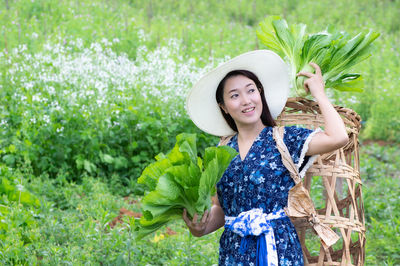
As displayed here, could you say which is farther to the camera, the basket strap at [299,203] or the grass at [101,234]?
the grass at [101,234]

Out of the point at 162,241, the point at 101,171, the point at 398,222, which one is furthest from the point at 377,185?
the point at 101,171

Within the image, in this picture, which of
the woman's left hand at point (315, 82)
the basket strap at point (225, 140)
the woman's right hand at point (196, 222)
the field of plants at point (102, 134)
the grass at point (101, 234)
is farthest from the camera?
the field of plants at point (102, 134)

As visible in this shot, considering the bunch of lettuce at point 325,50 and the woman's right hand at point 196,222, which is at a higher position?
the bunch of lettuce at point 325,50

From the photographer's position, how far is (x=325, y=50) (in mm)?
2322

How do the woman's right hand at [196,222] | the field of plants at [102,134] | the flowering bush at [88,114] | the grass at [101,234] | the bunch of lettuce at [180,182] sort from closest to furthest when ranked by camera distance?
the bunch of lettuce at [180,182] < the woman's right hand at [196,222] < the grass at [101,234] < the field of plants at [102,134] < the flowering bush at [88,114]

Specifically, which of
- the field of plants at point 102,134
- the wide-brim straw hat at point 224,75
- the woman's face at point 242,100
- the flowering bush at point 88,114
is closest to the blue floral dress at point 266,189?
the woman's face at point 242,100

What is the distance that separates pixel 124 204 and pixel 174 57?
Result: 3250 millimetres

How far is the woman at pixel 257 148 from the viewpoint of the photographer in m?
2.11

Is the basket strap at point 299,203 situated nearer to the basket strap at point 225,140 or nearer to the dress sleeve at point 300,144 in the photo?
the dress sleeve at point 300,144

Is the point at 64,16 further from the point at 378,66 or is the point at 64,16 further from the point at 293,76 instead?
the point at 293,76

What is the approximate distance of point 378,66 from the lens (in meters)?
8.44

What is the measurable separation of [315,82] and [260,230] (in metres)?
0.73

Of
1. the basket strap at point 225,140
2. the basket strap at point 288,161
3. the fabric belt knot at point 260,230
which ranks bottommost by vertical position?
the fabric belt knot at point 260,230

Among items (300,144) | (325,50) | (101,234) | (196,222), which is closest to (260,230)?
(196,222)
